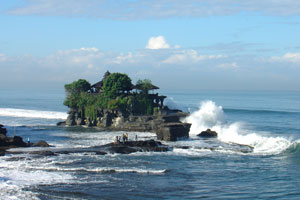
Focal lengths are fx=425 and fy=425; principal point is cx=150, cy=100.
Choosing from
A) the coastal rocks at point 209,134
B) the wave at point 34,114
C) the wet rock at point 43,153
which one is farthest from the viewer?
the wave at point 34,114

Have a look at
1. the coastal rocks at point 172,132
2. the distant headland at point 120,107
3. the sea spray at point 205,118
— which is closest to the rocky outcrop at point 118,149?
Answer: the coastal rocks at point 172,132

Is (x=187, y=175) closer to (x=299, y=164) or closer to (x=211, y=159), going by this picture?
(x=211, y=159)

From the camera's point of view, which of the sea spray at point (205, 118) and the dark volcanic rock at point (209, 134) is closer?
the dark volcanic rock at point (209, 134)

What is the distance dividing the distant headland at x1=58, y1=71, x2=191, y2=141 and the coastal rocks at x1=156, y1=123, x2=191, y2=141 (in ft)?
28.4

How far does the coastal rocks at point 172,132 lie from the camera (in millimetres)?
56438

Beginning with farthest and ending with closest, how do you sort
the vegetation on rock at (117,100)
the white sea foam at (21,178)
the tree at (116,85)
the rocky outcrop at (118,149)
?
the tree at (116,85) → the vegetation on rock at (117,100) → the rocky outcrop at (118,149) → the white sea foam at (21,178)

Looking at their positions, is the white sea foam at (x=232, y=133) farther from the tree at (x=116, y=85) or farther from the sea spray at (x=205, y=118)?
the tree at (x=116, y=85)

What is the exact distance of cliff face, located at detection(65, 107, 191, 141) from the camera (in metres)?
57.4

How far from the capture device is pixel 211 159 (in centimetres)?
4200

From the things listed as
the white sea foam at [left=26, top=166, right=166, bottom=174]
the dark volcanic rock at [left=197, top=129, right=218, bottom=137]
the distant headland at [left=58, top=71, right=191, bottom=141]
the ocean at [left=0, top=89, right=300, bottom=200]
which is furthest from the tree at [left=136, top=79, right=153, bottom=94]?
the white sea foam at [left=26, top=166, right=166, bottom=174]

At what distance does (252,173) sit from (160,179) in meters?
8.16

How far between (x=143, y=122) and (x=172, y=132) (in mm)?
12770

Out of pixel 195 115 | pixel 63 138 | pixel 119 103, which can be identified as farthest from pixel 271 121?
pixel 63 138

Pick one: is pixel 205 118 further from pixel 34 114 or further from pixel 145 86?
pixel 34 114
